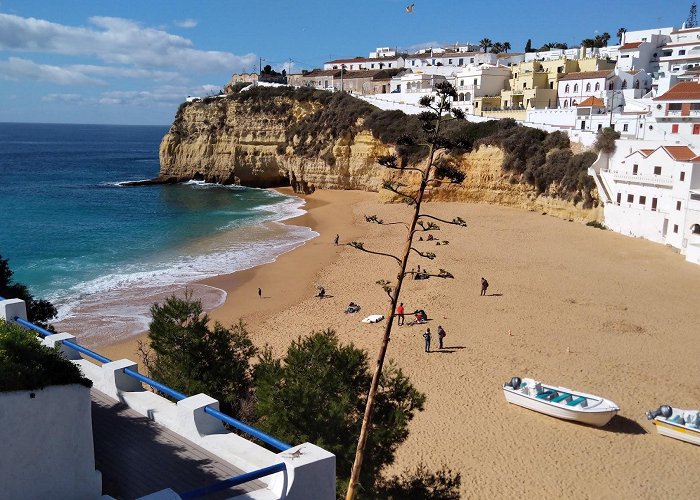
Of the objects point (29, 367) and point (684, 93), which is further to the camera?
point (684, 93)

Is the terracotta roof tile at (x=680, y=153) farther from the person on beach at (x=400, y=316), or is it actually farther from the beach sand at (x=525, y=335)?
the person on beach at (x=400, y=316)

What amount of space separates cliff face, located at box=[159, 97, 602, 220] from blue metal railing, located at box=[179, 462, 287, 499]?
3744 centimetres

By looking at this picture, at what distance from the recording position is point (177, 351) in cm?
1110

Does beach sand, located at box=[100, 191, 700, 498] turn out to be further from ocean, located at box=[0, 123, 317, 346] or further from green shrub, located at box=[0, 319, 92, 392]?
green shrub, located at box=[0, 319, 92, 392]

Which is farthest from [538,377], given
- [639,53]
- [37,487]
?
[639,53]

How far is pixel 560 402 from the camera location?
14266 mm

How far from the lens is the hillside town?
104 feet

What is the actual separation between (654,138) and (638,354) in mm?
24079

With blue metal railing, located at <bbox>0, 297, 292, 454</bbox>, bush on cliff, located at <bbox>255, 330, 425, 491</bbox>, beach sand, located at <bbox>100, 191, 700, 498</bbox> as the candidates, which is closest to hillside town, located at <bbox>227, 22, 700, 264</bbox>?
beach sand, located at <bbox>100, 191, 700, 498</bbox>

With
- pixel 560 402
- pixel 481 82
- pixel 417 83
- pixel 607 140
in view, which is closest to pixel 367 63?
pixel 417 83

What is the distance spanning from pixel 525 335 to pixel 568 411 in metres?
5.88

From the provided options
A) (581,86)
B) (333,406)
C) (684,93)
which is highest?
(581,86)

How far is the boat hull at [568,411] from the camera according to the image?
13.9m

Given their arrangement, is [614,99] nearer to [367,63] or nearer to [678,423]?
[678,423]
